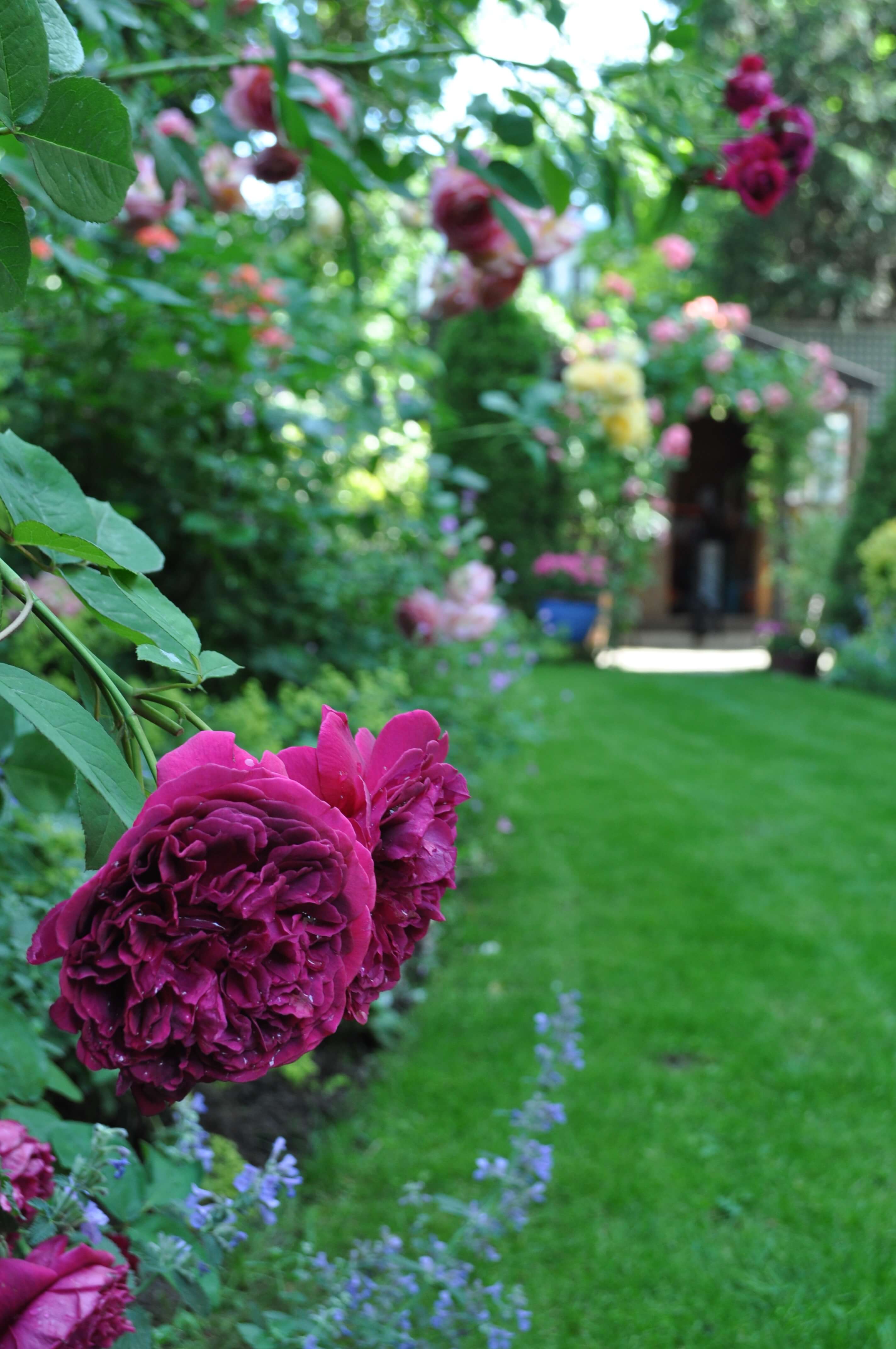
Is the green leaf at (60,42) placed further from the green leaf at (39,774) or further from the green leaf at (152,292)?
the green leaf at (152,292)

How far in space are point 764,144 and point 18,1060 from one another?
125 cm

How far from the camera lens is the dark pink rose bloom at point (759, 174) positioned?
4.26ft

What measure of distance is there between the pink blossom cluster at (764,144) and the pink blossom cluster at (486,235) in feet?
0.79

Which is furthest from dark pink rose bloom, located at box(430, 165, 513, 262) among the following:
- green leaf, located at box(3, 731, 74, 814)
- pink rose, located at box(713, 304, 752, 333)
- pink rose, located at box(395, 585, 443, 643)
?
pink rose, located at box(713, 304, 752, 333)

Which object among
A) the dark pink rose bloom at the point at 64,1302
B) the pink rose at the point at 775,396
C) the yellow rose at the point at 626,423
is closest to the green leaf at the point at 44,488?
the dark pink rose bloom at the point at 64,1302

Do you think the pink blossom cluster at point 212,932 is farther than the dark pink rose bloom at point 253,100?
No

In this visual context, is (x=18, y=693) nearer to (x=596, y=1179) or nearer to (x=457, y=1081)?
(x=596, y=1179)

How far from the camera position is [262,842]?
0.43m

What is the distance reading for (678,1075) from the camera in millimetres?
2346

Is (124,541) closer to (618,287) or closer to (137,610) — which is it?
(137,610)

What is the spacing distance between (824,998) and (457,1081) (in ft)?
3.31

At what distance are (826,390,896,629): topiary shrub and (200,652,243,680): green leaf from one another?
8.72 metres

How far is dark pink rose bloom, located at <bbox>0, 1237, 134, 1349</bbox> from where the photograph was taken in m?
0.58

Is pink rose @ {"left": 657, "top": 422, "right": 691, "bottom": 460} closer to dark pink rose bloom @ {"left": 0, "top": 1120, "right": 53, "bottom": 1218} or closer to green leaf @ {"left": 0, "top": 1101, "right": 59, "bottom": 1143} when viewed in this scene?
green leaf @ {"left": 0, "top": 1101, "right": 59, "bottom": 1143}
